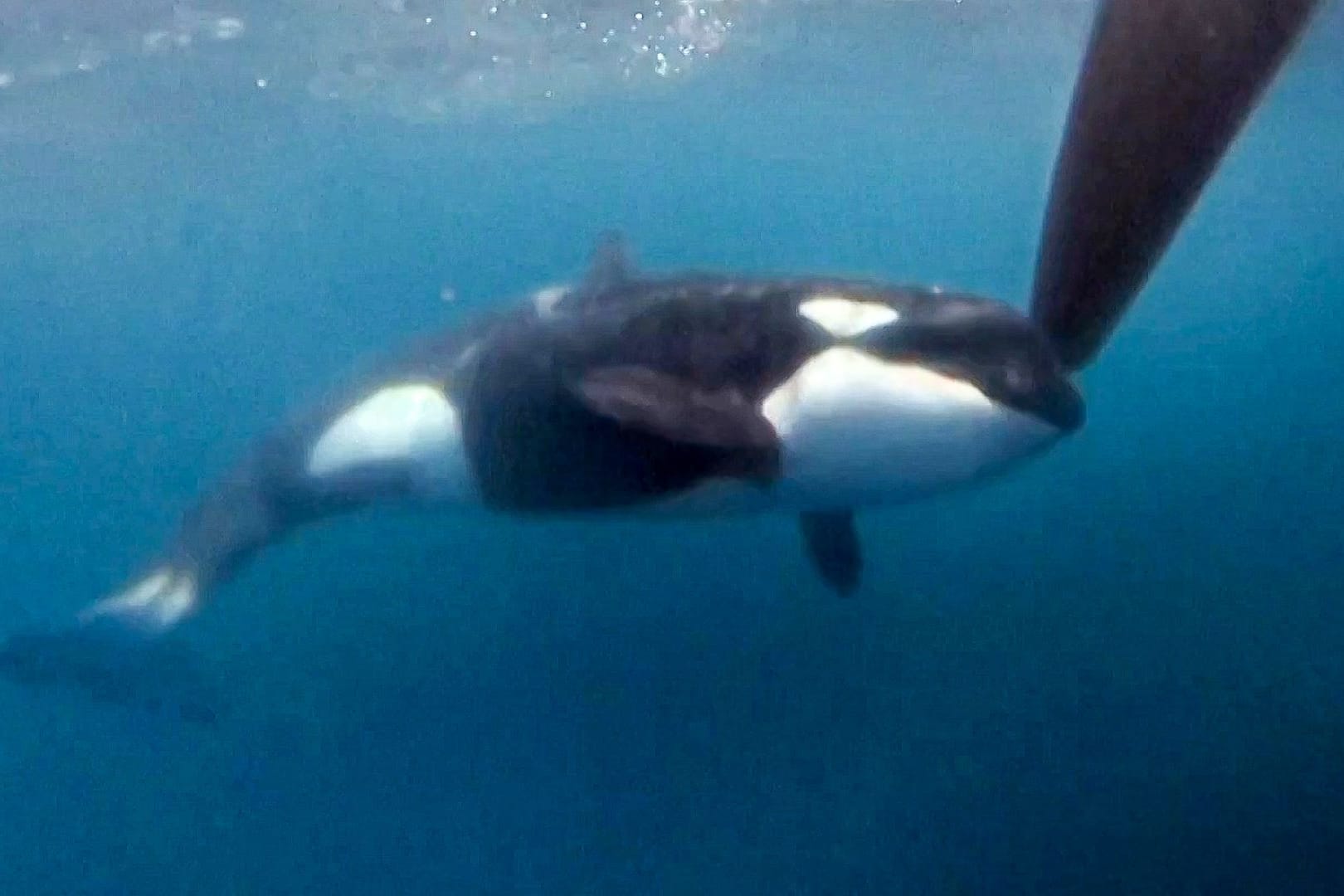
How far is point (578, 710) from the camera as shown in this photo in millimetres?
13242

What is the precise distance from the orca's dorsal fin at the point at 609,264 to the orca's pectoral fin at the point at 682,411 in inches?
54.0

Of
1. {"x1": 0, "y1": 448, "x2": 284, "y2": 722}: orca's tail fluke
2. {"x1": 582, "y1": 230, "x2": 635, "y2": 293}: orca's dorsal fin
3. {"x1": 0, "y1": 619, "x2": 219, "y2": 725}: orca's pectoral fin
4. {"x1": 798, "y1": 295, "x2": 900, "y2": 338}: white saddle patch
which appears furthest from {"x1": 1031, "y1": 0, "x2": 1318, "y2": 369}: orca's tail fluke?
{"x1": 0, "y1": 619, "x2": 219, "y2": 725}: orca's pectoral fin

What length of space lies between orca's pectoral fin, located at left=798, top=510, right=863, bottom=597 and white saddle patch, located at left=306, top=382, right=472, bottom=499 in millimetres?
2443

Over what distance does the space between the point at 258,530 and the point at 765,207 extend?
60.4 metres

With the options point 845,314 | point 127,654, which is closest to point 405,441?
point 845,314

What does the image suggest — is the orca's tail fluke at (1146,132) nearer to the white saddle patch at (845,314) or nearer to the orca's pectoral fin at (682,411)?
the white saddle patch at (845,314)

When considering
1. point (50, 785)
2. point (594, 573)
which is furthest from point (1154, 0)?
point (50, 785)

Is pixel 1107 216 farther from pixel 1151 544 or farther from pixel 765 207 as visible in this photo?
pixel 765 207

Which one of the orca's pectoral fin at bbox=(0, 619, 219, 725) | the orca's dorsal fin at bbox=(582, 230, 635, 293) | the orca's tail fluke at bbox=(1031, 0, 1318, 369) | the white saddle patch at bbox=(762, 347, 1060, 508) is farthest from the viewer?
the orca's pectoral fin at bbox=(0, 619, 219, 725)

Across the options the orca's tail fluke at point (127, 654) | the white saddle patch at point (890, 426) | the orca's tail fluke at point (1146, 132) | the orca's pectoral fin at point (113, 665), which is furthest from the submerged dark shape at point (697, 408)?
the orca's pectoral fin at point (113, 665)

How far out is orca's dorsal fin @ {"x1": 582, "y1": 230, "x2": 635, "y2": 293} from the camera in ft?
26.1

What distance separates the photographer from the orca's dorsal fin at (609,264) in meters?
7.95

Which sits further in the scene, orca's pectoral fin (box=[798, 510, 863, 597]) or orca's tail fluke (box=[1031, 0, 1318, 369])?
orca's pectoral fin (box=[798, 510, 863, 597])

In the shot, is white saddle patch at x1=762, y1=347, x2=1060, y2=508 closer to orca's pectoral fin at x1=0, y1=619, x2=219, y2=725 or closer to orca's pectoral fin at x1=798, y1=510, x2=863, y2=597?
orca's pectoral fin at x1=798, y1=510, x2=863, y2=597
